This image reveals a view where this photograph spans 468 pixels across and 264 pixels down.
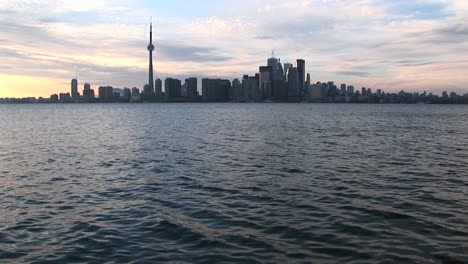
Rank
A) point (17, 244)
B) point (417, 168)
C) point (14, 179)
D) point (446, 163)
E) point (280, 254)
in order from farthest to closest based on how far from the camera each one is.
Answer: point (446, 163), point (417, 168), point (14, 179), point (17, 244), point (280, 254)

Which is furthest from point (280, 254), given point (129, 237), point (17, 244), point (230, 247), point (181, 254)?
Answer: point (17, 244)

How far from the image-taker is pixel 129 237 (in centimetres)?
1623

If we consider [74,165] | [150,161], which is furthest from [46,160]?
[150,161]

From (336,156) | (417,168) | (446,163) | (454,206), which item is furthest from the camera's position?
(336,156)

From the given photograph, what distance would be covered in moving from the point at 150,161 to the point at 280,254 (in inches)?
944

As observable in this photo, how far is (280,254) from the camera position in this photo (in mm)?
14461

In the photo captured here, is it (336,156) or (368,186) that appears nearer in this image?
(368,186)

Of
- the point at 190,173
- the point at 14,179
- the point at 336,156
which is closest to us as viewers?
the point at 14,179

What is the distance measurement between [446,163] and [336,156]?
354 inches

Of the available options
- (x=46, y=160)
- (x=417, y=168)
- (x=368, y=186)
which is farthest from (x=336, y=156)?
(x=46, y=160)

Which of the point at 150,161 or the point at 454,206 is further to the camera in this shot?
the point at 150,161

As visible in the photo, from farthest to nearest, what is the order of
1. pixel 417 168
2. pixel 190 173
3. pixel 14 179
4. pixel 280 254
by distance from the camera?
pixel 417 168 → pixel 190 173 → pixel 14 179 → pixel 280 254

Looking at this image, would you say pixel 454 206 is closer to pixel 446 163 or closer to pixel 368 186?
pixel 368 186

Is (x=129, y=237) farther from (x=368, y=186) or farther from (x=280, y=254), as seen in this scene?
(x=368, y=186)
